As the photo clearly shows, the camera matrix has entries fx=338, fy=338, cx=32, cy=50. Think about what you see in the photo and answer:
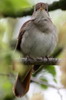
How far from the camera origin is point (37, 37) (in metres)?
3.79

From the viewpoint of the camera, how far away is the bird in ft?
12.4

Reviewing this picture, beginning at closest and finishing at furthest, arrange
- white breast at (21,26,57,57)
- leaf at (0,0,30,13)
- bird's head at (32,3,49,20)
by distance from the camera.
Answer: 1. leaf at (0,0,30,13)
2. white breast at (21,26,57,57)
3. bird's head at (32,3,49,20)

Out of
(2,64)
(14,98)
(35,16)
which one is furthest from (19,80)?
(2,64)

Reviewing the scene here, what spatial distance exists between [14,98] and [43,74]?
1.09 ft

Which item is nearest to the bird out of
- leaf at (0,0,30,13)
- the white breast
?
the white breast

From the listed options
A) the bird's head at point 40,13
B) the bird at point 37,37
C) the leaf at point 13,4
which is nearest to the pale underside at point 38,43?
the bird at point 37,37

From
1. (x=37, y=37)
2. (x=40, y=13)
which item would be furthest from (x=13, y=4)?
(x=40, y=13)

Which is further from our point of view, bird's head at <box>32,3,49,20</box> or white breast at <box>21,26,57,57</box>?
bird's head at <box>32,3,49,20</box>

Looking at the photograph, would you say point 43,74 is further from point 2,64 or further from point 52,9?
point 2,64

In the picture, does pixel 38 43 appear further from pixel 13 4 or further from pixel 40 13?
pixel 13 4

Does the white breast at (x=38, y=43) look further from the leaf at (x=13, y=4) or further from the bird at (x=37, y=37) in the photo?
the leaf at (x=13, y=4)

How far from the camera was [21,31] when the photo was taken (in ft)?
12.8

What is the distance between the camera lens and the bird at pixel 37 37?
3779 mm

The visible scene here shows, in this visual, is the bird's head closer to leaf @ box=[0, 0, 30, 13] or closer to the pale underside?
the pale underside
